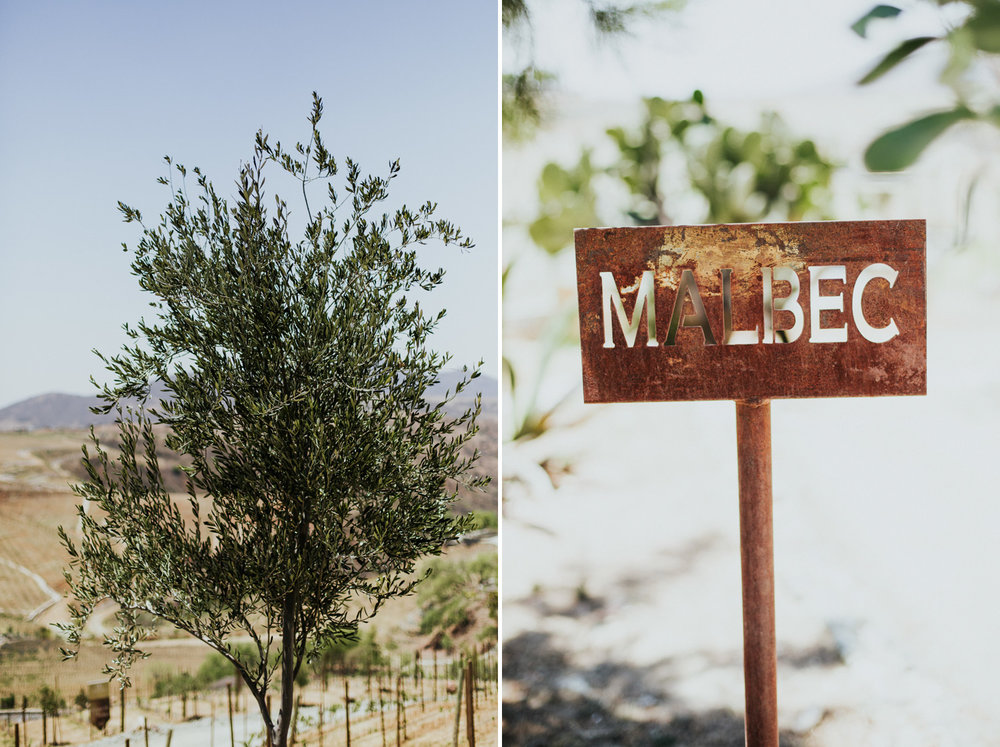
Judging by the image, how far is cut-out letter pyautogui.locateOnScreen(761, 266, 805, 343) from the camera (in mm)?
2275

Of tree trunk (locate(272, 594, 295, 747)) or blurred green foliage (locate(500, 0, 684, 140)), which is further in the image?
blurred green foliage (locate(500, 0, 684, 140))

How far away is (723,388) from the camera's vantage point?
228 cm

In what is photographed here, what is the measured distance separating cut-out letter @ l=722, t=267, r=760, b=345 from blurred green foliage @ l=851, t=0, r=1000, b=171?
3.00 feet

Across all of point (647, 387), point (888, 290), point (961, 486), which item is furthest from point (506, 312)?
point (961, 486)

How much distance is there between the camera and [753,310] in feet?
7.59

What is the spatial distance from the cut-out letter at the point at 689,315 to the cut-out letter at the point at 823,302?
357 millimetres

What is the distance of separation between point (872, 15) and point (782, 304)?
1375 mm

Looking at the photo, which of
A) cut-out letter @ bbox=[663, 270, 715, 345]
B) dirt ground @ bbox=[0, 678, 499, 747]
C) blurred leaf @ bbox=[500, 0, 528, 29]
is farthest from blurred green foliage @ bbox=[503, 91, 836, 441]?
dirt ground @ bbox=[0, 678, 499, 747]

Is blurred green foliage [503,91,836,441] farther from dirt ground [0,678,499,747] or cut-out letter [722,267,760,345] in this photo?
dirt ground [0,678,499,747]

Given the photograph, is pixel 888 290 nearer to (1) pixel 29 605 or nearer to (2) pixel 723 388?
(2) pixel 723 388

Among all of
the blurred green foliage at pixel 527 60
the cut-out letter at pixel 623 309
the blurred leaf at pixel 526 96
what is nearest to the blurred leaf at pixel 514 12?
the blurred green foliage at pixel 527 60

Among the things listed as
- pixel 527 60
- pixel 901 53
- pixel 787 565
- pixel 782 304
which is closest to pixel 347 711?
pixel 787 565

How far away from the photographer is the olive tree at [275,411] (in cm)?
230

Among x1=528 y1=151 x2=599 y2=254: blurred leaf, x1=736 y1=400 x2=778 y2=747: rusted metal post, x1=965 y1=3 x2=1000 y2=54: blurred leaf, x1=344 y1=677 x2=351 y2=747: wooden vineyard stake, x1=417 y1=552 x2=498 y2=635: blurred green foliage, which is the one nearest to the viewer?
x1=736 y1=400 x2=778 y2=747: rusted metal post
